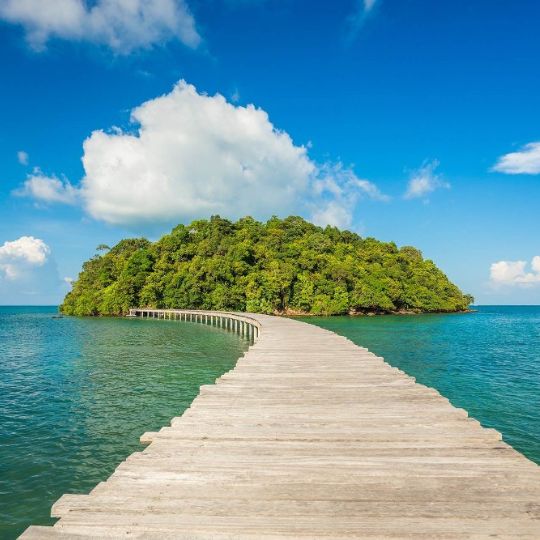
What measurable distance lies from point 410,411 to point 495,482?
213 centimetres

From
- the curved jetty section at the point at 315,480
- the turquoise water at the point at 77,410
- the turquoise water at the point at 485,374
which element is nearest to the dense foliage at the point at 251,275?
the turquoise water at the point at 485,374

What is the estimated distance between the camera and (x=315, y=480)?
10.9 feet

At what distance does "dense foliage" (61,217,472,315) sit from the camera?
186 feet

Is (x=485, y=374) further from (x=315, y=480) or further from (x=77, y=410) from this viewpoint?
(x=315, y=480)

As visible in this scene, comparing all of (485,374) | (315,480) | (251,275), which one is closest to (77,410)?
(315,480)

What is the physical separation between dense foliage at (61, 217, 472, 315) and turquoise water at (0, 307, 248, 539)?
35.4 metres

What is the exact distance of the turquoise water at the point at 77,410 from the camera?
6.30m

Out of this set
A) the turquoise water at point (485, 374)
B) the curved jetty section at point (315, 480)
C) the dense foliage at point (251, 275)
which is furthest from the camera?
the dense foliage at point (251, 275)

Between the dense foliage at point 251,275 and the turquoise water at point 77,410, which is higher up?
the dense foliage at point 251,275

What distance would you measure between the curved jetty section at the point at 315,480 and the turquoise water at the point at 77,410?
280 cm

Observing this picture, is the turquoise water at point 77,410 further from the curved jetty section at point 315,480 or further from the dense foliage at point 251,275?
the dense foliage at point 251,275

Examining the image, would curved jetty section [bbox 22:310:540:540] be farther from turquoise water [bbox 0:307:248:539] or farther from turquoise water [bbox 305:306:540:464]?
turquoise water [bbox 305:306:540:464]

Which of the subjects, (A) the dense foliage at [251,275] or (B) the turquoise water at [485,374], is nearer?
(B) the turquoise water at [485,374]

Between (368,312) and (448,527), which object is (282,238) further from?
(448,527)
